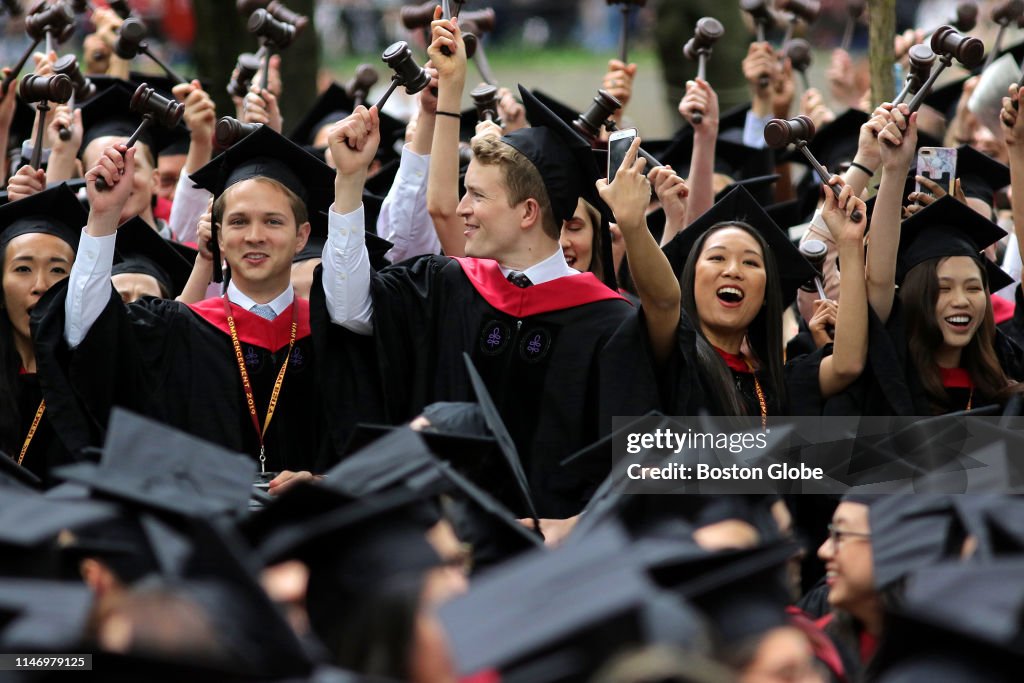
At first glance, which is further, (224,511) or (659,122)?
(659,122)

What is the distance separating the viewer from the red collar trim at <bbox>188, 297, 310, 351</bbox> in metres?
5.14

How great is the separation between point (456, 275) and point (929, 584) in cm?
243

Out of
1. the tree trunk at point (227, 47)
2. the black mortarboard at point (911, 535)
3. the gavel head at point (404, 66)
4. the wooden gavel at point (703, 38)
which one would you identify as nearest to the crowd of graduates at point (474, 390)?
the black mortarboard at point (911, 535)

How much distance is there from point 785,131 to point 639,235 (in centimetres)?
88

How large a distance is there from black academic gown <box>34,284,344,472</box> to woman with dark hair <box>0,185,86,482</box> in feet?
0.56

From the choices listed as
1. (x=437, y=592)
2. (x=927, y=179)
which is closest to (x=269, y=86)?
(x=927, y=179)

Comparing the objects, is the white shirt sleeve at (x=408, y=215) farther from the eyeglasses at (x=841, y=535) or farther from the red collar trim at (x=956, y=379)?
the eyeglasses at (x=841, y=535)

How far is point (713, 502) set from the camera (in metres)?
3.81

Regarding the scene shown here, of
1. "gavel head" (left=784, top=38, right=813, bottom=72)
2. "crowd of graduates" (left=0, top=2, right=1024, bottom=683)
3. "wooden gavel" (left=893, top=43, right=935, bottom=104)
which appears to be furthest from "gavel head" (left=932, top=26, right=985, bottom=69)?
"gavel head" (left=784, top=38, right=813, bottom=72)

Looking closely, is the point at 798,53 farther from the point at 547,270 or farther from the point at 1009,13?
the point at 547,270

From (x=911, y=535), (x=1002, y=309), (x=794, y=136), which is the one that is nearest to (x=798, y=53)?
(x=1002, y=309)

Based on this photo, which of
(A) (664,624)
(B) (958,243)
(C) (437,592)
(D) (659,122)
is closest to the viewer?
(A) (664,624)

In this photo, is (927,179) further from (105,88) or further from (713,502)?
(105,88)

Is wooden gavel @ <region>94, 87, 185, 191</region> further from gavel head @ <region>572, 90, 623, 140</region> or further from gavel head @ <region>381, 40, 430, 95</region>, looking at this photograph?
gavel head @ <region>572, 90, 623, 140</region>
